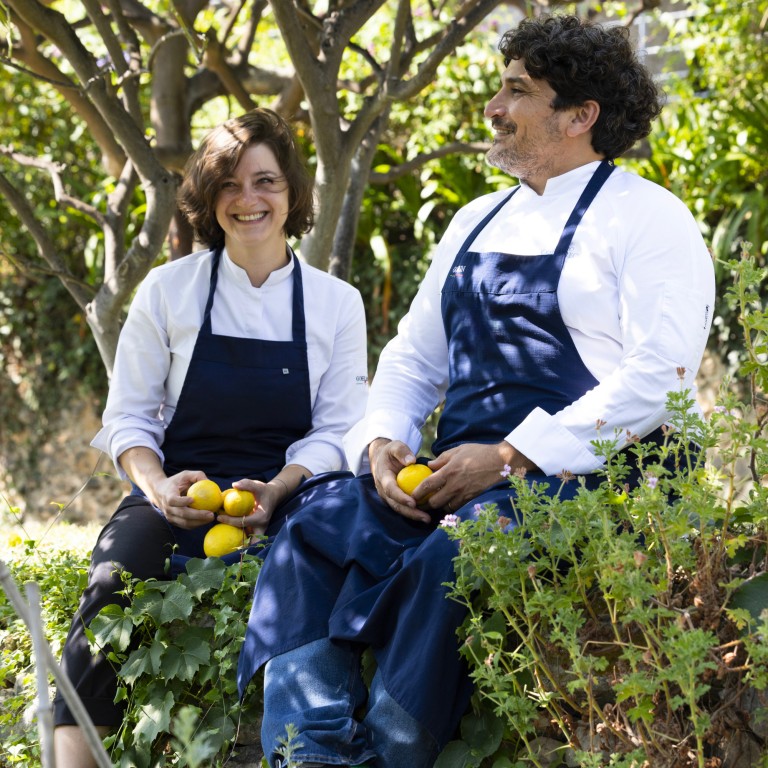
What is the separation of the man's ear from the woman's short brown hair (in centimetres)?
98

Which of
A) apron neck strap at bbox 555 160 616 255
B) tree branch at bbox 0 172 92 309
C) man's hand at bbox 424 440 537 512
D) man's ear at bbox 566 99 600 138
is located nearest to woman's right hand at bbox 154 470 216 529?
man's hand at bbox 424 440 537 512

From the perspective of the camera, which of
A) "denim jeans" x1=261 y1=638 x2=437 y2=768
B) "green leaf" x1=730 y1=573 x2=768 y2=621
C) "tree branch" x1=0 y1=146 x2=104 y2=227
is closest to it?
"green leaf" x1=730 y1=573 x2=768 y2=621

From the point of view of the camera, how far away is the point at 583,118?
3.10 metres

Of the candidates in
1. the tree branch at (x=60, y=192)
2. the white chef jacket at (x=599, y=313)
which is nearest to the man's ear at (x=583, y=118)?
the white chef jacket at (x=599, y=313)

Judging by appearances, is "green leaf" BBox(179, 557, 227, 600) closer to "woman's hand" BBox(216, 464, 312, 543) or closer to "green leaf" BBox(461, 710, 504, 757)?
"woman's hand" BBox(216, 464, 312, 543)

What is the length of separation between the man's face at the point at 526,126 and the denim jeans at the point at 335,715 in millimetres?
1513

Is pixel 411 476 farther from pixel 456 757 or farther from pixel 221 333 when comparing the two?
pixel 221 333

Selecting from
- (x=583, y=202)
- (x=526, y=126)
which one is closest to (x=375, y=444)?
(x=583, y=202)

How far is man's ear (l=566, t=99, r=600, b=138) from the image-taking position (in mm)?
3086

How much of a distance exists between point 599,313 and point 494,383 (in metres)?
0.34

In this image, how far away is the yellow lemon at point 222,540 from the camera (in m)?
3.05

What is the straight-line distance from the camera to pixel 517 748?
2.26 meters

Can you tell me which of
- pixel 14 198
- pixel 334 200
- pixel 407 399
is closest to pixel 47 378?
pixel 14 198

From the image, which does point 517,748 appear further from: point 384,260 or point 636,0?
point 636,0
